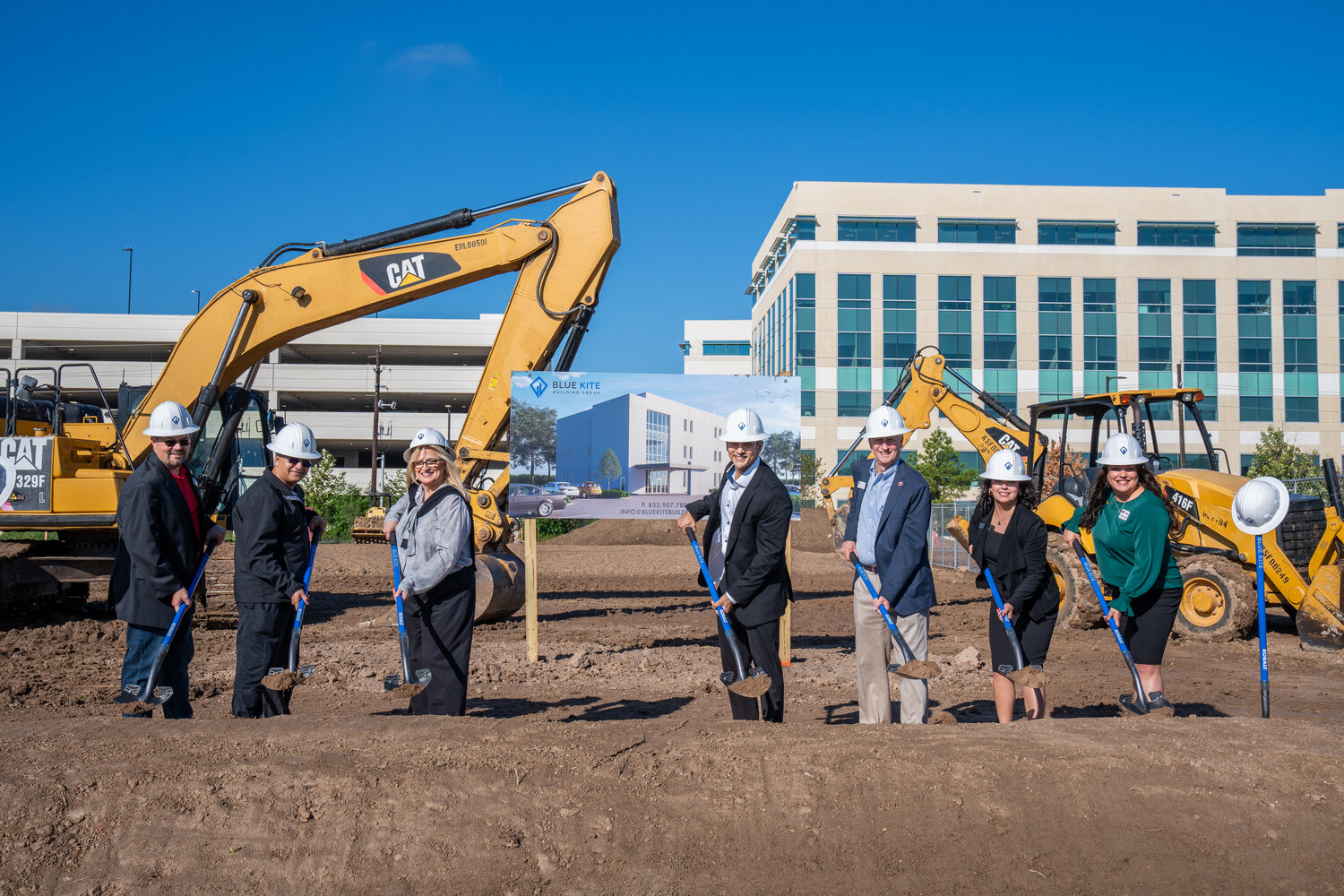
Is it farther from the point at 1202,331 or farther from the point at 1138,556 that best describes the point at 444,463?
the point at 1202,331

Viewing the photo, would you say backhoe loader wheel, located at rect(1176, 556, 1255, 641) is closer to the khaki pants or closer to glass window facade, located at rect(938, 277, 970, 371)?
the khaki pants

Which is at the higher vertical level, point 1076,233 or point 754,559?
point 1076,233

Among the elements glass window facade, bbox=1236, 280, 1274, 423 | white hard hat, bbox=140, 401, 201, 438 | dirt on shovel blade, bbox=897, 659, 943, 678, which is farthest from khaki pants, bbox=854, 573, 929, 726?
glass window facade, bbox=1236, 280, 1274, 423

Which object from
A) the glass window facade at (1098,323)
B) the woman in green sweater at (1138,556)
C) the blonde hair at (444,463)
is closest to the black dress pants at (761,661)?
the blonde hair at (444,463)

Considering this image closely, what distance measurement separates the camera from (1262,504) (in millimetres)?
6023

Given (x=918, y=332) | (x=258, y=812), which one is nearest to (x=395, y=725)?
(x=258, y=812)

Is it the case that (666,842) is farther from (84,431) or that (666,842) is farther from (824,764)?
(84,431)

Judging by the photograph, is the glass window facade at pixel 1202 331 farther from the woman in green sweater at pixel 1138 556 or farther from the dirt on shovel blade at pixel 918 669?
the dirt on shovel blade at pixel 918 669

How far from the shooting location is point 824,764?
14.5 feet

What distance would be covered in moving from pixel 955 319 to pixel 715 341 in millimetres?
40158

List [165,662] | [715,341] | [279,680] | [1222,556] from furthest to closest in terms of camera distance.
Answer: [715,341]
[1222,556]
[165,662]
[279,680]

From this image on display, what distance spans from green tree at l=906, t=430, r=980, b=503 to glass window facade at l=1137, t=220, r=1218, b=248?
59.9 feet

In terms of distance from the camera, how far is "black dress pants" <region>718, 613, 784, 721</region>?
546 centimetres

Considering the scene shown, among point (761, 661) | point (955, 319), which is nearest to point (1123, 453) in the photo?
point (761, 661)
